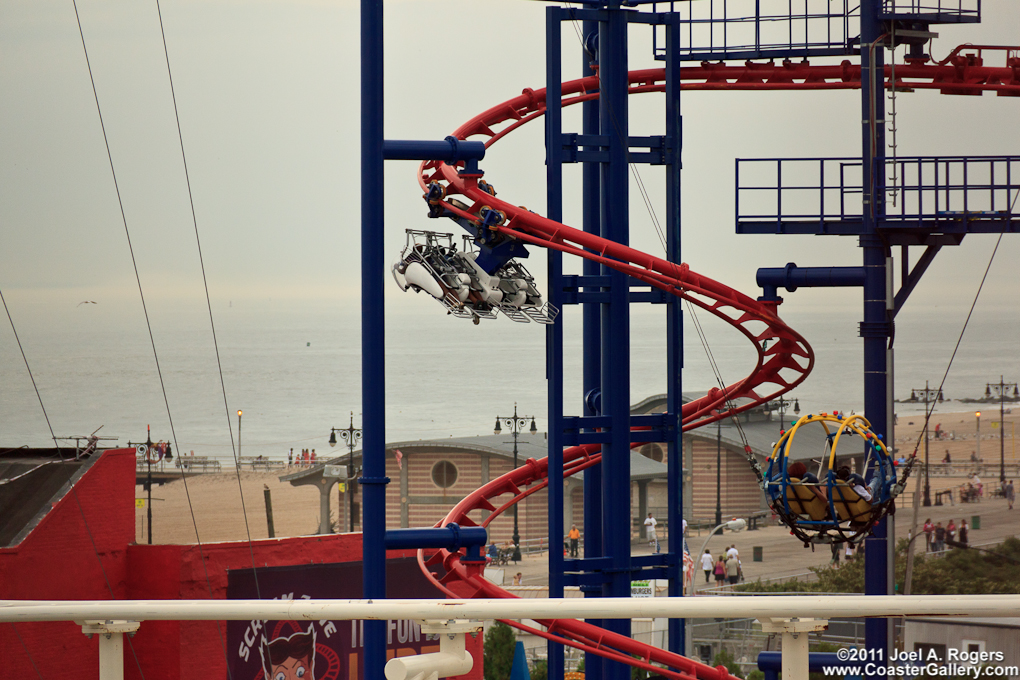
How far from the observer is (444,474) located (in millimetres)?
59875

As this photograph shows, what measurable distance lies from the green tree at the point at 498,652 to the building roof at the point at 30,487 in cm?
955

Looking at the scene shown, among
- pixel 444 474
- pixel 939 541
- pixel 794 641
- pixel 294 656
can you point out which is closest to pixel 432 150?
pixel 794 641

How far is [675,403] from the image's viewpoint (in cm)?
1206

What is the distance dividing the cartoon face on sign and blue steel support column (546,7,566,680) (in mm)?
10318

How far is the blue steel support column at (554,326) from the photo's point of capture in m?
11.2

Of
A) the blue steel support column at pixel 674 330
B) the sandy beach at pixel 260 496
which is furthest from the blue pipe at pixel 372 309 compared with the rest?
the sandy beach at pixel 260 496

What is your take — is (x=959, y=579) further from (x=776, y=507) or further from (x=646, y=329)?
(x=646, y=329)

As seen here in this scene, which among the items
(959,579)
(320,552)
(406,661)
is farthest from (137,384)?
(406,661)

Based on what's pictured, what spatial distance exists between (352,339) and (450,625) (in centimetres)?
14208

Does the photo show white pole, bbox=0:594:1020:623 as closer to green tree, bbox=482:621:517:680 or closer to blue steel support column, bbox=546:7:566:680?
blue steel support column, bbox=546:7:566:680

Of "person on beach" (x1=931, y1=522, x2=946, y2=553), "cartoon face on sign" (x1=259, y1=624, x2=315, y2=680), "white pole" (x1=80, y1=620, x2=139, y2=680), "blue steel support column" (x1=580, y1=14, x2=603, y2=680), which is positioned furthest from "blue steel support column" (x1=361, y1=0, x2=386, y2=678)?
"person on beach" (x1=931, y1=522, x2=946, y2=553)

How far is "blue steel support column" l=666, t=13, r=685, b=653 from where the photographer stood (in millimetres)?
12000

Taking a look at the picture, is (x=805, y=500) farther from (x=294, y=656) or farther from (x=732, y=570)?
(x=732, y=570)

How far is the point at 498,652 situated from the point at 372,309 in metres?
17.6
